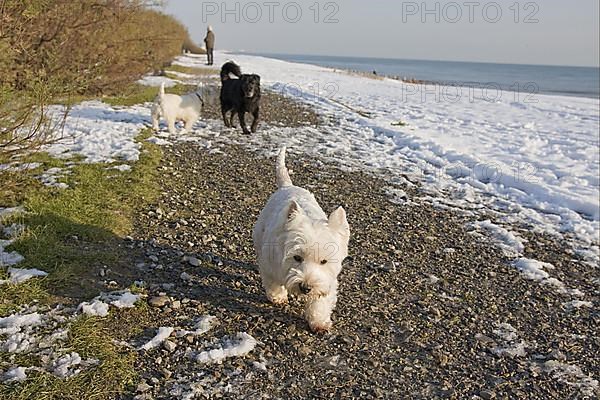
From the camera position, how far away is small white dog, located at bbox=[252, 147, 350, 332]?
3.59 m

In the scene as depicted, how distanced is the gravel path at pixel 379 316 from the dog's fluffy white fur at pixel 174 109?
4.16 meters

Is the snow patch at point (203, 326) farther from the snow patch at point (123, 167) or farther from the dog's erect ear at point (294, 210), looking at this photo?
the snow patch at point (123, 167)

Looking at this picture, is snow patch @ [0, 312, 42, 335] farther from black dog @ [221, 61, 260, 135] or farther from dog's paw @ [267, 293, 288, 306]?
black dog @ [221, 61, 260, 135]

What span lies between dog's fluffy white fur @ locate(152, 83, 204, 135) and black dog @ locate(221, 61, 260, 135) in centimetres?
84

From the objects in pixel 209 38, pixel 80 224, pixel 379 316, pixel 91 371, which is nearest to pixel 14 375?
pixel 91 371

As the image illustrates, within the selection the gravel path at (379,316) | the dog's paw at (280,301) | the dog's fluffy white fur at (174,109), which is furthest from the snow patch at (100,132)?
the dog's paw at (280,301)

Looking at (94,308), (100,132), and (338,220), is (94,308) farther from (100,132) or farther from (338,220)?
(100,132)

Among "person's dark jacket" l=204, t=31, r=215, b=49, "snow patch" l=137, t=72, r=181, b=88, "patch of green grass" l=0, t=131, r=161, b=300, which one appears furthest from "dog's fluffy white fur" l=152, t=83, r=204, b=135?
"person's dark jacket" l=204, t=31, r=215, b=49

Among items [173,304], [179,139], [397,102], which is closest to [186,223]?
[173,304]

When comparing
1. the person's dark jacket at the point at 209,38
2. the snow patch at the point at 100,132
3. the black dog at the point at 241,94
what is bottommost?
the snow patch at the point at 100,132

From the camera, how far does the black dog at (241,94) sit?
11188mm

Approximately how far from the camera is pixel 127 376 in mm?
3027

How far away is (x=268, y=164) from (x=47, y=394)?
6.31 meters

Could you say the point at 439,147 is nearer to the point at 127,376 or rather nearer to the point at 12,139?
the point at 12,139
